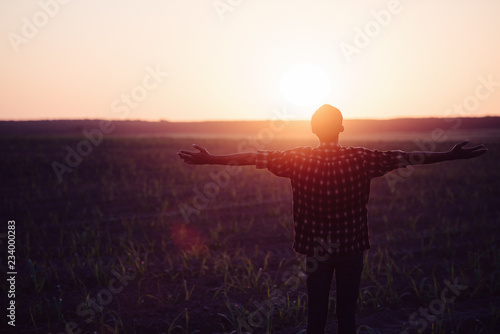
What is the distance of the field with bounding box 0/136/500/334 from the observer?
504 centimetres

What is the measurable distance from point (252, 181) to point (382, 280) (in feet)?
33.6

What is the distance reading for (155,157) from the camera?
24312 millimetres

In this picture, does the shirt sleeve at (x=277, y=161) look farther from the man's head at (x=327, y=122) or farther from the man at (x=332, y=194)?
the man's head at (x=327, y=122)

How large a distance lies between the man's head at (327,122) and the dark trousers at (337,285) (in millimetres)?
886

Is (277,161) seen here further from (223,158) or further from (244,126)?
(244,126)

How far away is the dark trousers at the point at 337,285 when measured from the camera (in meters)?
2.97

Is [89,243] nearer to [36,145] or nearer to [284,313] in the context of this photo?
[284,313]

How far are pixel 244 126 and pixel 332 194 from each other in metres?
117

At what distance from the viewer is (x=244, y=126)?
4700 inches

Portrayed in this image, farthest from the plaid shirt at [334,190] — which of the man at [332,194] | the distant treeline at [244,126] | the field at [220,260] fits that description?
the distant treeline at [244,126]

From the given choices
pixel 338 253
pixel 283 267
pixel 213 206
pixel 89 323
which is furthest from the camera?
pixel 213 206

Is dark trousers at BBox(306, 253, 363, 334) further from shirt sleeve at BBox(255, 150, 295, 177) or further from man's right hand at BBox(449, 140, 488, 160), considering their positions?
man's right hand at BBox(449, 140, 488, 160)

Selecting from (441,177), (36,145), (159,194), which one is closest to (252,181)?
(159,194)

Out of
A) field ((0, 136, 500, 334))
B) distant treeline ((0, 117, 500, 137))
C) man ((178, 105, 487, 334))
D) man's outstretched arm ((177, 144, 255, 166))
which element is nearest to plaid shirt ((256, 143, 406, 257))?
man ((178, 105, 487, 334))
